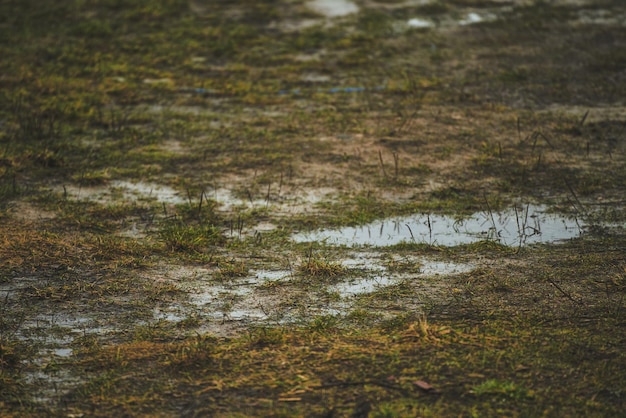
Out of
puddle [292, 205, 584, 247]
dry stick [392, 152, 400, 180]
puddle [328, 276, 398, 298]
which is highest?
dry stick [392, 152, 400, 180]

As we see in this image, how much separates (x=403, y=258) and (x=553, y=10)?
5591mm

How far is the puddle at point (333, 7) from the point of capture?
8.39m

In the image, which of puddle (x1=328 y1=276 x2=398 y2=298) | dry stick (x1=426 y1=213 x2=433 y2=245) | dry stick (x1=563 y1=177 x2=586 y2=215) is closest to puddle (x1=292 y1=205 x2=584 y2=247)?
dry stick (x1=426 y1=213 x2=433 y2=245)

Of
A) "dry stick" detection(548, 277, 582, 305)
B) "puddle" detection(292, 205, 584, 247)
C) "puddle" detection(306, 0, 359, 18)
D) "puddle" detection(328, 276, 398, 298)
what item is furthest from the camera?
"puddle" detection(306, 0, 359, 18)

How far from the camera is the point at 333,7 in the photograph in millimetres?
8602

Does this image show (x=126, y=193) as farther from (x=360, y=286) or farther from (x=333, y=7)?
(x=333, y=7)

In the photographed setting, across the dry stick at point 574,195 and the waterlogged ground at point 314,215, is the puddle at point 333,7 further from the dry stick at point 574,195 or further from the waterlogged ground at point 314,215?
the dry stick at point 574,195

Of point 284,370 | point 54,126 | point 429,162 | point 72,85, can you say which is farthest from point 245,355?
point 72,85

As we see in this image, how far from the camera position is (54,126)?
5754 mm

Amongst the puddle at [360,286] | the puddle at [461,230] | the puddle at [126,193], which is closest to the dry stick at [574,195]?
the puddle at [461,230]

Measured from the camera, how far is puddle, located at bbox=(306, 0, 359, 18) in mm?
8391

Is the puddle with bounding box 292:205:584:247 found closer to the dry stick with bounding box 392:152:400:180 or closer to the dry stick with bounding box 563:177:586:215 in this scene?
the dry stick with bounding box 563:177:586:215

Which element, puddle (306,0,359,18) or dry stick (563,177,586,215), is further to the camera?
puddle (306,0,359,18)

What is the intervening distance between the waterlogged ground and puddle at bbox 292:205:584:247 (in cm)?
2
